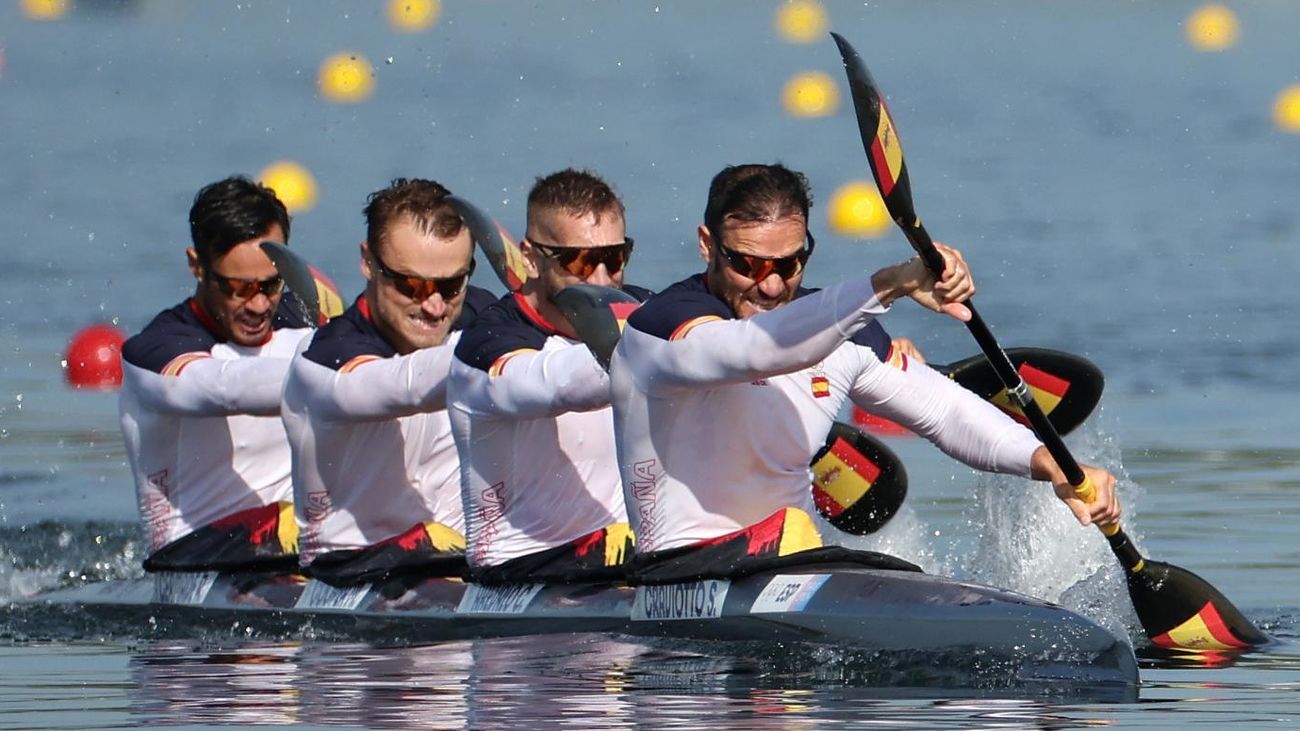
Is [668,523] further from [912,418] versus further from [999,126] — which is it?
[999,126]

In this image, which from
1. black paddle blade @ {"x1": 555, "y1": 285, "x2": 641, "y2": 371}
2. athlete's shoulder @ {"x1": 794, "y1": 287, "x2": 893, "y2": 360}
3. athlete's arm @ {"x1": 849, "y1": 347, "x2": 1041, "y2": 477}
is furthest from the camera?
black paddle blade @ {"x1": 555, "y1": 285, "x2": 641, "y2": 371}

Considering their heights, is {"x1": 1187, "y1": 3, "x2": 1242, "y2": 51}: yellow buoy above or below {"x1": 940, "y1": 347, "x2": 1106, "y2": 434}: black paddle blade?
above

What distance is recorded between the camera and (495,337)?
8.66m

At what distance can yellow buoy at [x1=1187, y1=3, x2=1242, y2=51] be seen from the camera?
37.2 meters

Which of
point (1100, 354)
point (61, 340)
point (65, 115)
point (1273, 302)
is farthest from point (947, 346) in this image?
point (65, 115)

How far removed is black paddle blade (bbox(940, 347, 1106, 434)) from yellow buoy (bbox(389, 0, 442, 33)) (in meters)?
28.2

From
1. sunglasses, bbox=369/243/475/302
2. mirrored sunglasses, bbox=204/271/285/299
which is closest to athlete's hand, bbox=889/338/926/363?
sunglasses, bbox=369/243/475/302

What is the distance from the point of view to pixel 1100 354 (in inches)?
650

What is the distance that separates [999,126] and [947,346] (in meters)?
13.5

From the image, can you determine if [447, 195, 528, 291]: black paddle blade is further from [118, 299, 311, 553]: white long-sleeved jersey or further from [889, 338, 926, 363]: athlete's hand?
[889, 338, 926, 363]: athlete's hand

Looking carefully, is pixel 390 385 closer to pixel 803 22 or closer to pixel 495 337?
pixel 495 337

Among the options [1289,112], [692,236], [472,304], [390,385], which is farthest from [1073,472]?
[1289,112]

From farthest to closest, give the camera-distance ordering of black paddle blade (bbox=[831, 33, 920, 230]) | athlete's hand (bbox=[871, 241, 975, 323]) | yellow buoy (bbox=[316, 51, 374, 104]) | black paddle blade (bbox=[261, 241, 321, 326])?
1. yellow buoy (bbox=[316, 51, 374, 104])
2. black paddle blade (bbox=[261, 241, 321, 326])
3. black paddle blade (bbox=[831, 33, 920, 230])
4. athlete's hand (bbox=[871, 241, 975, 323])

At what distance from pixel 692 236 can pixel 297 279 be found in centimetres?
1154
